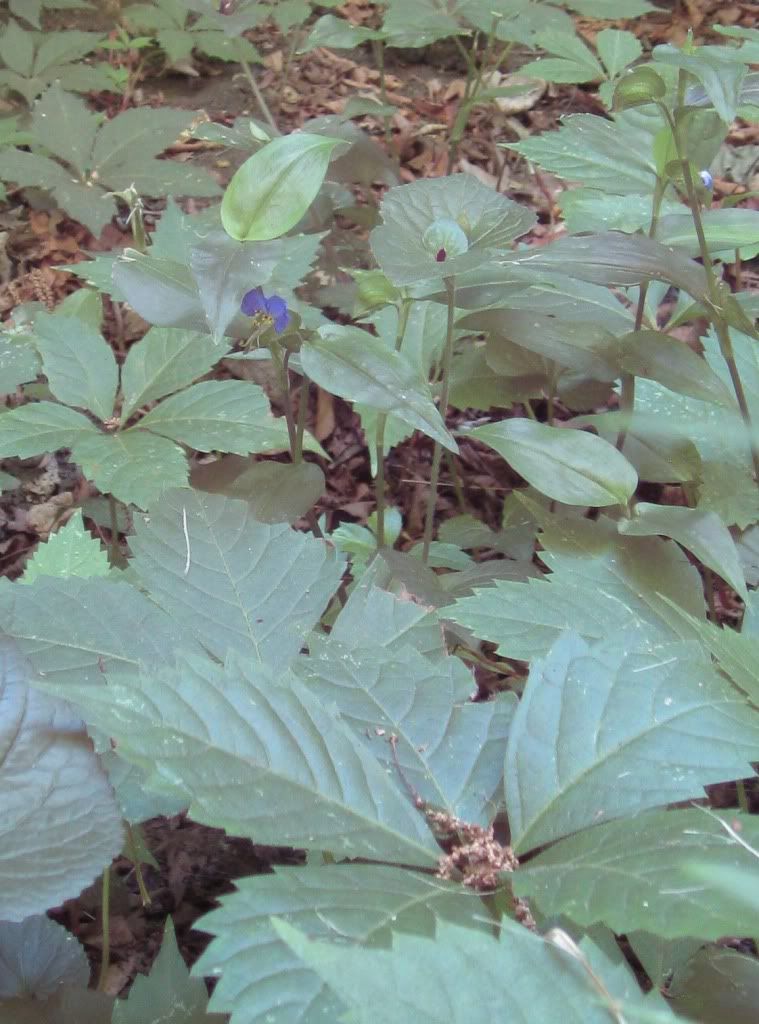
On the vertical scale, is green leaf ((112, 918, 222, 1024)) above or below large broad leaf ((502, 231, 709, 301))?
below

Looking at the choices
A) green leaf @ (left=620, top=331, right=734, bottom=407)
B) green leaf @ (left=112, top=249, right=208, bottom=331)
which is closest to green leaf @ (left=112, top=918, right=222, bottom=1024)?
green leaf @ (left=112, top=249, right=208, bottom=331)

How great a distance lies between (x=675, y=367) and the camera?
4.17 ft

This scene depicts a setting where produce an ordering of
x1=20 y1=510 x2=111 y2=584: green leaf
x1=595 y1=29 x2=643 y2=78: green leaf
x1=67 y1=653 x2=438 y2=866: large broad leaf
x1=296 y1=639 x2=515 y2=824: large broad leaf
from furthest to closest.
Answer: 1. x1=595 y1=29 x2=643 y2=78: green leaf
2. x1=20 y1=510 x2=111 y2=584: green leaf
3. x1=296 y1=639 x2=515 y2=824: large broad leaf
4. x1=67 y1=653 x2=438 y2=866: large broad leaf

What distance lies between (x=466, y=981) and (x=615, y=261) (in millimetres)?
916

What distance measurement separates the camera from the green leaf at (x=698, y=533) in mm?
1107

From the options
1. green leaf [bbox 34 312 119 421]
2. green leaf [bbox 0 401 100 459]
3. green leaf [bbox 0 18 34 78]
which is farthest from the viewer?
green leaf [bbox 0 18 34 78]

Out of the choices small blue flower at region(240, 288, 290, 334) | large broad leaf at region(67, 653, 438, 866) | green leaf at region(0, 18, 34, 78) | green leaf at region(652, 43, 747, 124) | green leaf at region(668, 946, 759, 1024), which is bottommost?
green leaf at region(668, 946, 759, 1024)

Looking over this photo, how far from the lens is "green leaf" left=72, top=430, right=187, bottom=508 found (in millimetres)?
1301

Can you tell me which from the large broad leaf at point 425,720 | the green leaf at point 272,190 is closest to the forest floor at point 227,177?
the large broad leaf at point 425,720

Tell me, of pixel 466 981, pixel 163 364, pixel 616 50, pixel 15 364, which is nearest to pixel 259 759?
pixel 466 981

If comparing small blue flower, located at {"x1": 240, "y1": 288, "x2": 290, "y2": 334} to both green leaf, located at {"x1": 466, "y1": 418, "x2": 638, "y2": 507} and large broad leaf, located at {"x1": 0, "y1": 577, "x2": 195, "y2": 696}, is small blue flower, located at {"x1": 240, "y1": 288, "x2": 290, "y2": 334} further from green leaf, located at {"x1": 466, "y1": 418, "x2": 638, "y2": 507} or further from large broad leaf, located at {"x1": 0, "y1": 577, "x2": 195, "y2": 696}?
large broad leaf, located at {"x1": 0, "y1": 577, "x2": 195, "y2": 696}

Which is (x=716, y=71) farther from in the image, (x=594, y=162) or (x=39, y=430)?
(x=39, y=430)

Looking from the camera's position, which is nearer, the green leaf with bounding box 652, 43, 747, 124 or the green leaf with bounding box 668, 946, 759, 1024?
the green leaf with bounding box 668, 946, 759, 1024

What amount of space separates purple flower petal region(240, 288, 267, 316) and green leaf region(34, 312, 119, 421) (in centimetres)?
46
